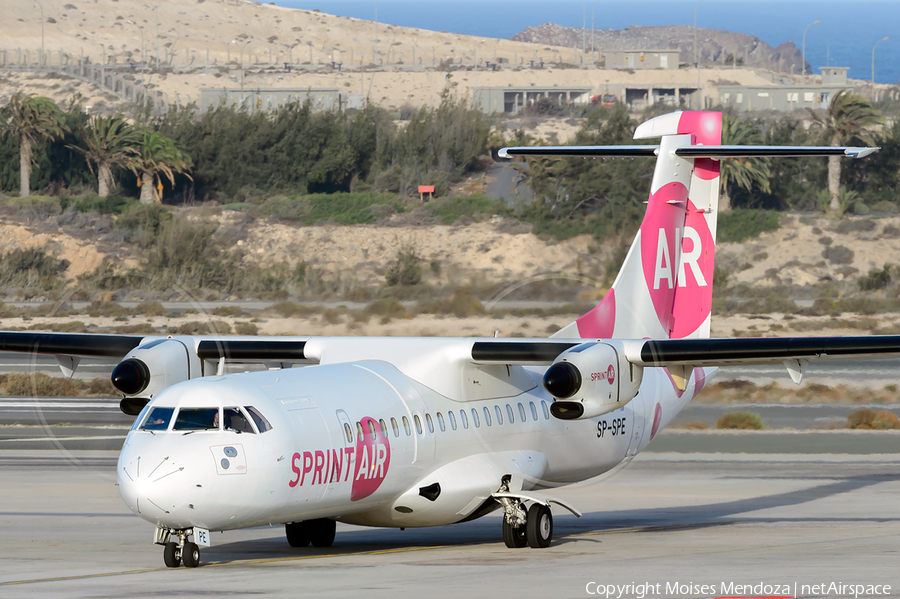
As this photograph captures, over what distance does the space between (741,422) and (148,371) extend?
18.6m

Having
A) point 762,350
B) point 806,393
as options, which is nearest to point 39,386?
point 806,393

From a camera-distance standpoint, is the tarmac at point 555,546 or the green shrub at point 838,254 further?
the green shrub at point 838,254

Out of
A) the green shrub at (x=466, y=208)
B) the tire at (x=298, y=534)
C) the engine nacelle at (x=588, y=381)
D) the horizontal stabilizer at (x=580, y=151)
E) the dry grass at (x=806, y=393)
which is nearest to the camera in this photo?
the engine nacelle at (x=588, y=381)

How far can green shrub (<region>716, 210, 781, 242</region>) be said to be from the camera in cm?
5519

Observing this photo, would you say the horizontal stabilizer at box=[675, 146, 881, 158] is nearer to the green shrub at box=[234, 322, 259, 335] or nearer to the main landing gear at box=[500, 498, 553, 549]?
the main landing gear at box=[500, 498, 553, 549]

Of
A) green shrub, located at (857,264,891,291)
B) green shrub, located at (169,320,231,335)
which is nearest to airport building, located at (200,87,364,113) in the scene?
green shrub, located at (857,264,891,291)

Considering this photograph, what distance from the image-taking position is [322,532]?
15266 mm

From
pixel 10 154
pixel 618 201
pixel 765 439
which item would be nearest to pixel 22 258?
pixel 10 154

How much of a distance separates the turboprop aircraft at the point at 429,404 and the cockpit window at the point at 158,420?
0.01 m

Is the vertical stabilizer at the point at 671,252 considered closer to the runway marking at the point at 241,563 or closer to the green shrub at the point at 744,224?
the runway marking at the point at 241,563

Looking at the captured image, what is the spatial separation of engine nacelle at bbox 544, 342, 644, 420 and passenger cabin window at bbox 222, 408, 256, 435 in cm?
370

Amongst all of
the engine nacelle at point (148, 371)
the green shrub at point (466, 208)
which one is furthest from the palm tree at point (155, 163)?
the engine nacelle at point (148, 371)

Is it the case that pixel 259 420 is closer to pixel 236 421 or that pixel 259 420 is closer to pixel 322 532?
pixel 236 421

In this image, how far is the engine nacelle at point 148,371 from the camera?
47.8 ft
